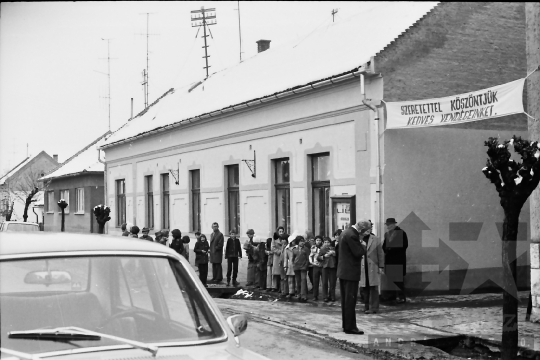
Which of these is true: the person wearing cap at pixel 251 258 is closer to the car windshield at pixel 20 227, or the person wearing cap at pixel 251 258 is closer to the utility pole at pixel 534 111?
the utility pole at pixel 534 111

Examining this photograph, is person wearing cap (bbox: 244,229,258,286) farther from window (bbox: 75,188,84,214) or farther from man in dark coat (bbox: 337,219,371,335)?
window (bbox: 75,188,84,214)

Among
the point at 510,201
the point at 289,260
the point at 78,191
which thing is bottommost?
the point at 289,260

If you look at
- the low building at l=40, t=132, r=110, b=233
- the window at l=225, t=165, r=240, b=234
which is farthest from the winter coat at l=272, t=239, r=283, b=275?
the low building at l=40, t=132, r=110, b=233

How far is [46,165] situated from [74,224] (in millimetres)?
25727

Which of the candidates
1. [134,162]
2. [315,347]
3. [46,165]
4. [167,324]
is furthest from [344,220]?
[46,165]

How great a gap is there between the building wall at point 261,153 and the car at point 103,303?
37.2 feet

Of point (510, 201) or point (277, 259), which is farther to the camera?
point (277, 259)

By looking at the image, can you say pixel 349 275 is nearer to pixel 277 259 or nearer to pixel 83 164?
pixel 277 259

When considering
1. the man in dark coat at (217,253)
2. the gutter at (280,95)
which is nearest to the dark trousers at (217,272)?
the man in dark coat at (217,253)

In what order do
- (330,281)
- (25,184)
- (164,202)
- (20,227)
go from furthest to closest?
(25,184)
(164,202)
(20,227)
(330,281)

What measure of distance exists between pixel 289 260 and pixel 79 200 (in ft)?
90.0

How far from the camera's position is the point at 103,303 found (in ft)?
13.1

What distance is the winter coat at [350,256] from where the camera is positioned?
35.7 ft

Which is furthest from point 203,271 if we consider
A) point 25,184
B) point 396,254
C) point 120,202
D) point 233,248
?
point 25,184
